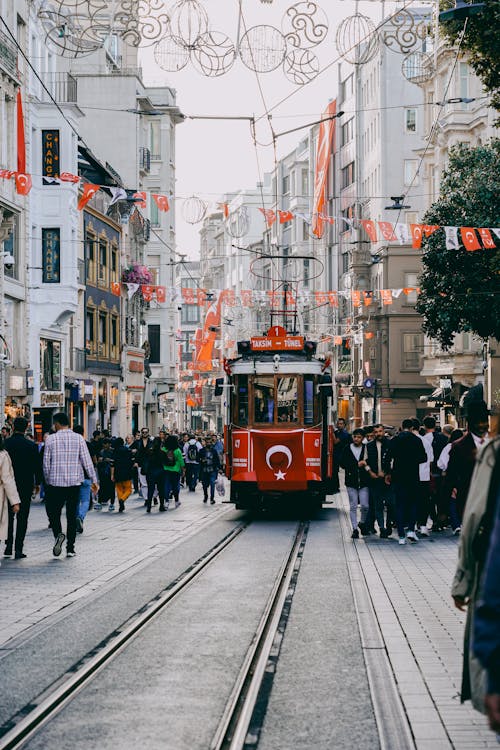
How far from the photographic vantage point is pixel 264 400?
2467 cm

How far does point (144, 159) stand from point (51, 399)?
28086 millimetres

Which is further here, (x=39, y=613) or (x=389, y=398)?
(x=389, y=398)

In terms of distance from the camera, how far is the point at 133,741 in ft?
21.5

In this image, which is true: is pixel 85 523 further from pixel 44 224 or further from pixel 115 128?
pixel 115 128

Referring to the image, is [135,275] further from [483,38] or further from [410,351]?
[483,38]

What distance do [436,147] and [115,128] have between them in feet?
63.8

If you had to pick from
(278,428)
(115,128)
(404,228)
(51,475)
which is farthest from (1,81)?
(115,128)

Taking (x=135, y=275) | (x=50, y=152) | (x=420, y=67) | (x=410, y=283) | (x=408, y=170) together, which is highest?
(x=408, y=170)

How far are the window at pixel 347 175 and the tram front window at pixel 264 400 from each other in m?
63.4

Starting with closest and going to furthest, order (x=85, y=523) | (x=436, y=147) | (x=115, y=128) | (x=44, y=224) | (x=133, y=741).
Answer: (x=133, y=741) < (x=85, y=523) < (x=44, y=224) < (x=436, y=147) < (x=115, y=128)

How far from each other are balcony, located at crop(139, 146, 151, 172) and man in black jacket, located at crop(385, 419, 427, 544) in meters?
49.7

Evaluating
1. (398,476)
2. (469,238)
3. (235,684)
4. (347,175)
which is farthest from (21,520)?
(347,175)

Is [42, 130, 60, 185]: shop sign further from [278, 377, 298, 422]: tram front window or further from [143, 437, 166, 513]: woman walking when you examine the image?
[278, 377, 298, 422]: tram front window

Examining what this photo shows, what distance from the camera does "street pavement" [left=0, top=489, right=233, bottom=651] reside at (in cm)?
1152
